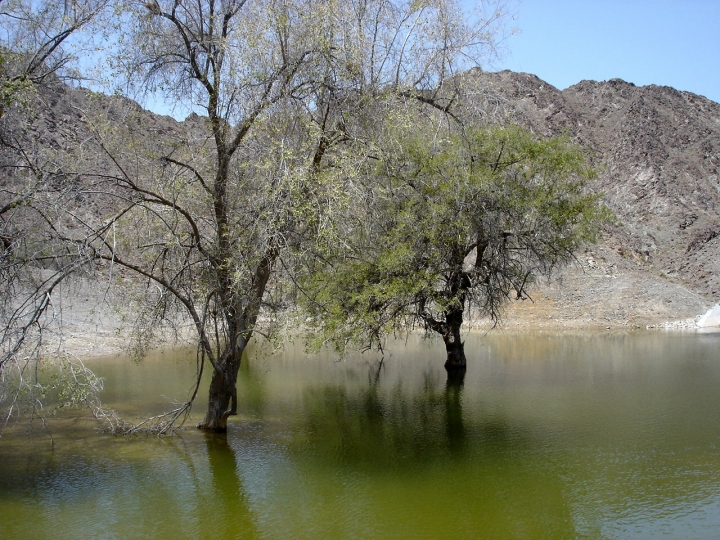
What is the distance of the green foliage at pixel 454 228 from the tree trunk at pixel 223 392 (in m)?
2.03

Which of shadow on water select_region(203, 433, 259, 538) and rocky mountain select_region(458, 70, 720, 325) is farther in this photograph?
rocky mountain select_region(458, 70, 720, 325)

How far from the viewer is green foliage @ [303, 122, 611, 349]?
1345 centimetres

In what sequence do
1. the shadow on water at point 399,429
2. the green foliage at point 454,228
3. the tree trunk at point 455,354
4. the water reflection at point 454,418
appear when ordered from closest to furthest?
1. the shadow on water at point 399,429
2. the water reflection at point 454,418
3. the green foliage at point 454,228
4. the tree trunk at point 455,354

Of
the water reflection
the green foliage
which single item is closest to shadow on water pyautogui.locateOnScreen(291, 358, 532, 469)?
the water reflection

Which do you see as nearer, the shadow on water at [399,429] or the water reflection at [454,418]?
the shadow on water at [399,429]

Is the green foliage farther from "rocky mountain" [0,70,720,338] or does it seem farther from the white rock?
the white rock

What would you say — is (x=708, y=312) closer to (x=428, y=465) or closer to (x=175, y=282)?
(x=428, y=465)

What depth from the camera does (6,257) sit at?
908cm

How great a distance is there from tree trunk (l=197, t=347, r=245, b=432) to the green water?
27cm

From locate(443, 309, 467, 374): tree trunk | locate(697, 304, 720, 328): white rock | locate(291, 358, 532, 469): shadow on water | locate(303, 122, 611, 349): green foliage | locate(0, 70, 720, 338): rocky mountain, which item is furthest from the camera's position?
locate(0, 70, 720, 338): rocky mountain

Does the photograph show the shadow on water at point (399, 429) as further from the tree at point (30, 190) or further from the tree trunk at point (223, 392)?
the tree at point (30, 190)

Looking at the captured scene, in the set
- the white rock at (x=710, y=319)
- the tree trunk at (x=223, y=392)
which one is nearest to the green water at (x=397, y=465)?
the tree trunk at (x=223, y=392)

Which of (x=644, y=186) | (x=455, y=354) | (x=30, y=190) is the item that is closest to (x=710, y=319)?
(x=455, y=354)

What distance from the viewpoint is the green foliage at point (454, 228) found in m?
13.5
